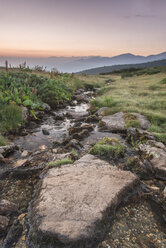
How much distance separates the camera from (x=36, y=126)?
372 inches

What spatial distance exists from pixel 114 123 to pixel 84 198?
20.3 ft

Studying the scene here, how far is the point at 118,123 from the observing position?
923 cm

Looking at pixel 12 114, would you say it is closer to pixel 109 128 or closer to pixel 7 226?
pixel 109 128

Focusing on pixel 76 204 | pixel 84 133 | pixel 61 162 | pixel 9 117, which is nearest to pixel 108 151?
pixel 61 162

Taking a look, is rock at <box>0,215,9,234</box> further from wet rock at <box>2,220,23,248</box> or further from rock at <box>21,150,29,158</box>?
rock at <box>21,150,29,158</box>

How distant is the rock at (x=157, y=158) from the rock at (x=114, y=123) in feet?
9.05

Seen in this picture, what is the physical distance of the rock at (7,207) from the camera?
3.47 metres

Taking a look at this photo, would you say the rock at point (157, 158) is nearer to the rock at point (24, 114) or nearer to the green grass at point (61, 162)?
the green grass at point (61, 162)

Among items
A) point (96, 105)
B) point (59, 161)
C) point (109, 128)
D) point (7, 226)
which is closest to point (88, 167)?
point (59, 161)

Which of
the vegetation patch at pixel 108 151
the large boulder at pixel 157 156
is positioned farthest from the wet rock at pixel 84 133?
the large boulder at pixel 157 156

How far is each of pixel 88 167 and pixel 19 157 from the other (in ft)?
8.67

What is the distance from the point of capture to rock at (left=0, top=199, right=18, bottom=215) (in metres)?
3.47

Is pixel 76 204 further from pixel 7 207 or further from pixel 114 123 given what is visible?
pixel 114 123

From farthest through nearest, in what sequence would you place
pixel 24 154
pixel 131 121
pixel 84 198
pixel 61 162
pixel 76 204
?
pixel 131 121 → pixel 24 154 → pixel 61 162 → pixel 84 198 → pixel 76 204
